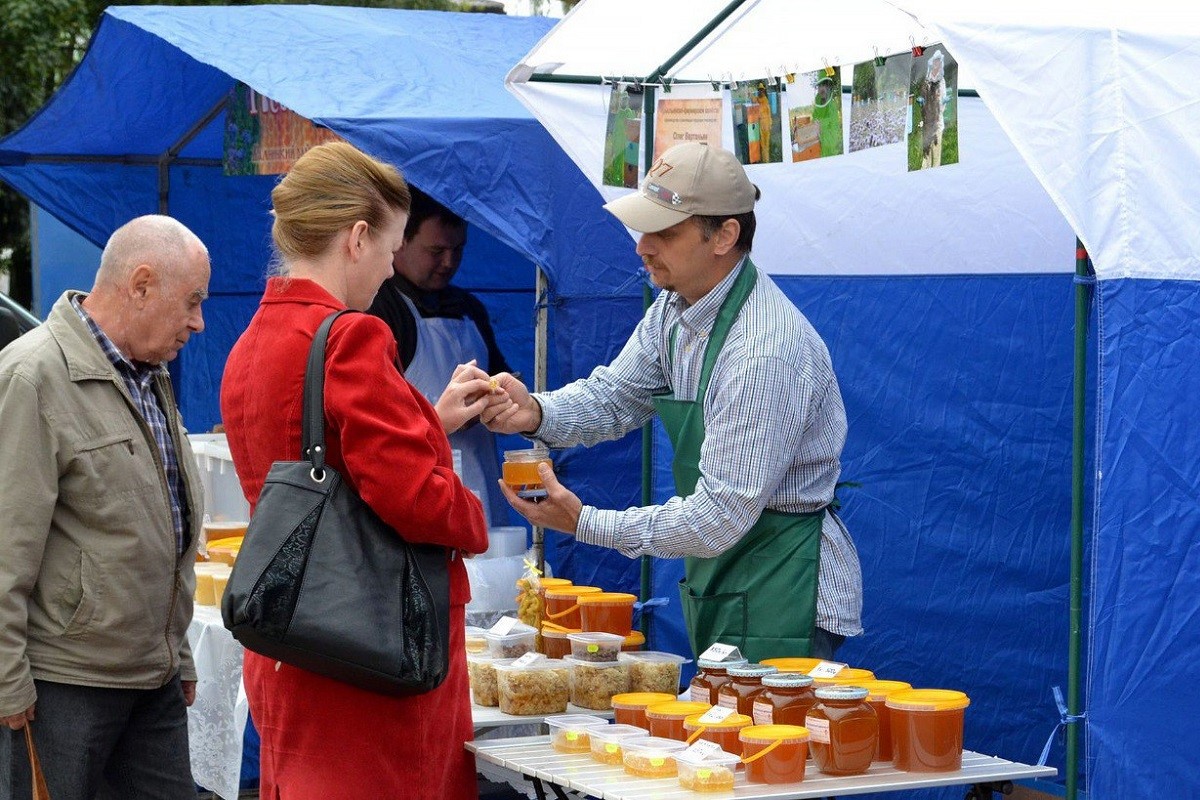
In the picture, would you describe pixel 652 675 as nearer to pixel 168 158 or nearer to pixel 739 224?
pixel 739 224

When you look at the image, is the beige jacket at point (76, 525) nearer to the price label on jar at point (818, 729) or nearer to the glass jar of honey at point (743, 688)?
the glass jar of honey at point (743, 688)

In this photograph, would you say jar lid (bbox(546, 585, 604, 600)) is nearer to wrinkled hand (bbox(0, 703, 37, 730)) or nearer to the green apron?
the green apron

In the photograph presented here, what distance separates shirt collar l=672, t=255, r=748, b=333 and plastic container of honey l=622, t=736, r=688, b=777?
2.91ft

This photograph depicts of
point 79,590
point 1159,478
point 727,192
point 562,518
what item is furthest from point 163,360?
point 1159,478

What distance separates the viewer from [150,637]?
3.05 metres

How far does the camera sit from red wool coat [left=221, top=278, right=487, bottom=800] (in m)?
A: 2.25

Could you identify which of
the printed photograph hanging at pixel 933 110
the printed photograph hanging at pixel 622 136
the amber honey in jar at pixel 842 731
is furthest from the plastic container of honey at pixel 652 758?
the printed photograph hanging at pixel 622 136

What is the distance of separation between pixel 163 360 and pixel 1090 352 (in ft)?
6.79

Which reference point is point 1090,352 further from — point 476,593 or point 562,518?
point 476,593

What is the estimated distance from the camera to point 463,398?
111 inches

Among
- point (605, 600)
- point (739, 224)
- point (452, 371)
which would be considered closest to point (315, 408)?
point (739, 224)

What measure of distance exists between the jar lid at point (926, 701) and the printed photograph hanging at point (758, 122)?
66.3 inches

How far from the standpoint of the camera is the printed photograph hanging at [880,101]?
11.2 feet

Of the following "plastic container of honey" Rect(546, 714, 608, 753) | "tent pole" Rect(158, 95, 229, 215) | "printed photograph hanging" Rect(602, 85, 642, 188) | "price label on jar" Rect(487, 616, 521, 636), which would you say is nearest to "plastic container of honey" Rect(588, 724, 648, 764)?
"plastic container of honey" Rect(546, 714, 608, 753)
